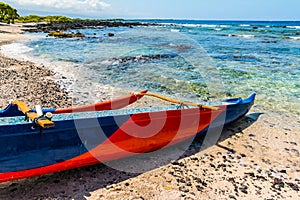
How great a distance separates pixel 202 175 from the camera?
167 inches

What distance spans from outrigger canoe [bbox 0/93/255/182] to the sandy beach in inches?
10.0

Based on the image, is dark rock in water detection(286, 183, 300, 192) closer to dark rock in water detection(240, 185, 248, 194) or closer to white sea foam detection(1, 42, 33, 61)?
dark rock in water detection(240, 185, 248, 194)


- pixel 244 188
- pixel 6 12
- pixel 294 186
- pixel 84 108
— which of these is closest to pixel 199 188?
pixel 244 188

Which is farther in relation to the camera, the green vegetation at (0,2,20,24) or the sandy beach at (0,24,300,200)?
the green vegetation at (0,2,20,24)

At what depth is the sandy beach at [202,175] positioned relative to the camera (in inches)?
146

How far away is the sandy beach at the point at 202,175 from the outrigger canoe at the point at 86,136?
0.84 feet

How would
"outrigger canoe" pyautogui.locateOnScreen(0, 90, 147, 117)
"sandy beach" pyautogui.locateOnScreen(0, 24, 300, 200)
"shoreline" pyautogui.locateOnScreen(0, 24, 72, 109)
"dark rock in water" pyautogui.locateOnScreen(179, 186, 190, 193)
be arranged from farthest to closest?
"shoreline" pyautogui.locateOnScreen(0, 24, 72, 109)
"outrigger canoe" pyautogui.locateOnScreen(0, 90, 147, 117)
"dark rock in water" pyautogui.locateOnScreen(179, 186, 190, 193)
"sandy beach" pyautogui.locateOnScreen(0, 24, 300, 200)

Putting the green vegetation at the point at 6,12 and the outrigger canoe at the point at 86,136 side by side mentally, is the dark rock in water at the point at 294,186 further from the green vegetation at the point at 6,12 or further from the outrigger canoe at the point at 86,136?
the green vegetation at the point at 6,12

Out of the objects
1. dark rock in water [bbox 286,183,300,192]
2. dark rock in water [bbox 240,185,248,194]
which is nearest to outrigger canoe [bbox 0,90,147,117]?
dark rock in water [bbox 240,185,248,194]

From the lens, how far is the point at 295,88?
9.88 m

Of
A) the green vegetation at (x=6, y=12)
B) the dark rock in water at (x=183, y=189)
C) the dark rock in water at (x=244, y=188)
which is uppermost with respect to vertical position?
the green vegetation at (x=6, y=12)

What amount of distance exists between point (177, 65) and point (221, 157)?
32.2 ft

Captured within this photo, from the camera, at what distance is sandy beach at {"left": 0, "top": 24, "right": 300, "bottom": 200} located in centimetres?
371

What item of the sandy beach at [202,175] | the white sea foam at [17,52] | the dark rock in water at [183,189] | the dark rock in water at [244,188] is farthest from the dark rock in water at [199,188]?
the white sea foam at [17,52]
